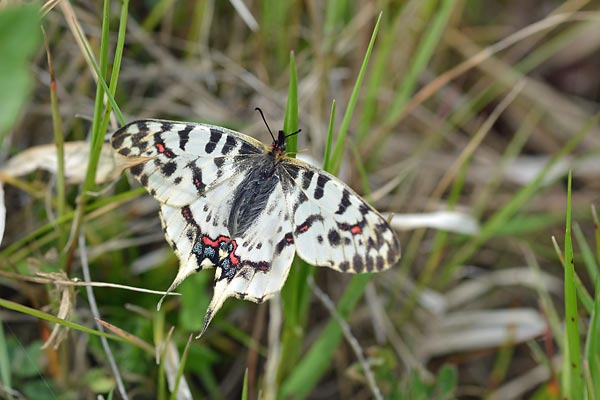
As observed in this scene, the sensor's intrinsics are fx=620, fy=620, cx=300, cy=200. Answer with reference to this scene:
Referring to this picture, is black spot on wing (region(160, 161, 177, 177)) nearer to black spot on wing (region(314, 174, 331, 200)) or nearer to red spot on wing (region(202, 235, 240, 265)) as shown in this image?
red spot on wing (region(202, 235, 240, 265))

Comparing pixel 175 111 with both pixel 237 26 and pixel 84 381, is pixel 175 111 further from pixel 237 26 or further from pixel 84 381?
pixel 84 381

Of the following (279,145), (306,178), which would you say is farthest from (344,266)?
(279,145)

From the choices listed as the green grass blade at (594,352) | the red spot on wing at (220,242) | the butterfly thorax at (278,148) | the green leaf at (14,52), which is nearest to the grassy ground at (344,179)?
the green grass blade at (594,352)

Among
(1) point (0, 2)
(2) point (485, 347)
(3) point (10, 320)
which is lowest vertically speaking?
(3) point (10, 320)

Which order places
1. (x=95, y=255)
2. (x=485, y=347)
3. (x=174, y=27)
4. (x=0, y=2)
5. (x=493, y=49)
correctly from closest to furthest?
(x=0, y=2) < (x=95, y=255) < (x=493, y=49) < (x=485, y=347) < (x=174, y=27)

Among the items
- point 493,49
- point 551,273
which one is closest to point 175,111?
point 493,49

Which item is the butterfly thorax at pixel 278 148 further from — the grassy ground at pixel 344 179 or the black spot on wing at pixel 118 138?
the black spot on wing at pixel 118 138

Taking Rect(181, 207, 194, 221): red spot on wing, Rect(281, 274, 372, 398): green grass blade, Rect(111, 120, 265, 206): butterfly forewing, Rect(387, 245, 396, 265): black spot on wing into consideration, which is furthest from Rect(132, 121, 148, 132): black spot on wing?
Rect(281, 274, 372, 398): green grass blade
